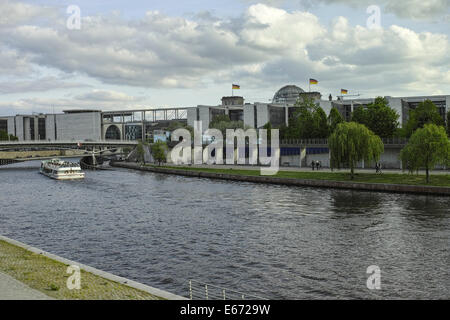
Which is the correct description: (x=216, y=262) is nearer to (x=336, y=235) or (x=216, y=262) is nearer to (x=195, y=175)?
(x=336, y=235)

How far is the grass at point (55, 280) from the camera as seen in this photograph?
1636 cm

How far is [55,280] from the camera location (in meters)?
18.0

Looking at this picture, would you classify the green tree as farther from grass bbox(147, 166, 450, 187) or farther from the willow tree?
the willow tree

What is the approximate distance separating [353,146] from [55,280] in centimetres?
5485

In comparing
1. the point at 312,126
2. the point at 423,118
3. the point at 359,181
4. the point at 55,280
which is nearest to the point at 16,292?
the point at 55,280

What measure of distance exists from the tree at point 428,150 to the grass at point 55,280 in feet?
165

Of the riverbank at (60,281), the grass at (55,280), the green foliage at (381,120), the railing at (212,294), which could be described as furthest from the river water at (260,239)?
the green foliage at (381,120)

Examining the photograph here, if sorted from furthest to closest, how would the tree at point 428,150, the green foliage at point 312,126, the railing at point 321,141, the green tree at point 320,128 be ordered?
1. the green foliage at point 312,126
2. the green tree at point 320,128
3. the railing at point 321,141
4. the tree at point 428,150

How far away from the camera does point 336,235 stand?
32531mm

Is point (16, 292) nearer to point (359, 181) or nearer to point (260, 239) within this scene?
point (260, 239)

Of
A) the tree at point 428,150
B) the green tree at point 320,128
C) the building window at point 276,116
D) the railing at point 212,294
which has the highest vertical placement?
the building window at point 276,116

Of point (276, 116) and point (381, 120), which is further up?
point (276, 116)

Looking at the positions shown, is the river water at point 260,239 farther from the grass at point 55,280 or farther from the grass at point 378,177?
the grass at point 378,177

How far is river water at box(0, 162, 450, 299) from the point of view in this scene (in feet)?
73.5
